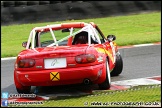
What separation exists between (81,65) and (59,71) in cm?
35

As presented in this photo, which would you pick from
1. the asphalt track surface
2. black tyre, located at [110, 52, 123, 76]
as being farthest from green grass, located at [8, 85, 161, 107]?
black tyre, located at [110, 52, 123, 76]

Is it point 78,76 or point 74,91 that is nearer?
point 78,76

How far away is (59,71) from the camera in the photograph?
6.60 meters

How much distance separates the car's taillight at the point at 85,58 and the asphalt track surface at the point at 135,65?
1.53 metres

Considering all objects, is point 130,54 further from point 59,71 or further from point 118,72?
point 59,71

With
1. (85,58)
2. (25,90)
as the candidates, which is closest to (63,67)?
(85,58)

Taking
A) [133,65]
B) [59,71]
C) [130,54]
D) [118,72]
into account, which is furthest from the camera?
[130,54]

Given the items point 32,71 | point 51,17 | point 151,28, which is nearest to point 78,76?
point 32,71

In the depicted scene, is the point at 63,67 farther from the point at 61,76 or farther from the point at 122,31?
the point at 122,31

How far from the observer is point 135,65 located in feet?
32.9

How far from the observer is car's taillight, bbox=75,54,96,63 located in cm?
669

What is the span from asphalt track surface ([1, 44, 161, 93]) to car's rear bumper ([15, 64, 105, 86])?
1.03 meters

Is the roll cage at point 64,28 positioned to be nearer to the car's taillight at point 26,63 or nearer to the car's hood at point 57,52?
the car's hood at point 57,52

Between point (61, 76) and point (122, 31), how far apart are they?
38.4 feet
